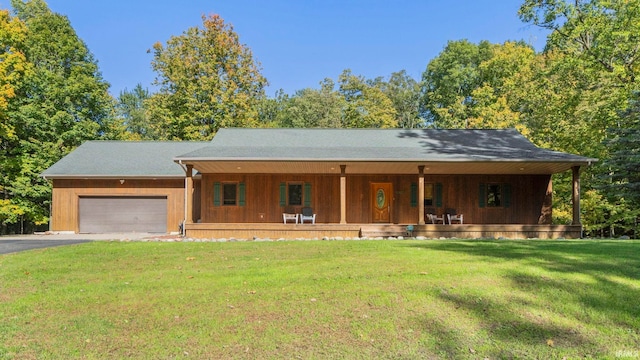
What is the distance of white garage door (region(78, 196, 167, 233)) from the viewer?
18812 millimetres

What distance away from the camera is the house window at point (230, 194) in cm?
1739

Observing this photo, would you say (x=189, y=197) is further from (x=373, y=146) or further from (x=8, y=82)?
(x=8, y=82)

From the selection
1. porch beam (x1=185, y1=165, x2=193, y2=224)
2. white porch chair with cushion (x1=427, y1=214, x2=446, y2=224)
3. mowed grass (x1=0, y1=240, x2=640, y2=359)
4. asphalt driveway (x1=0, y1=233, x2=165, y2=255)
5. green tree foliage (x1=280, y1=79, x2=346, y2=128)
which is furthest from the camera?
green tree foliage (x1=280, y1=79, x2=346, y2=128)

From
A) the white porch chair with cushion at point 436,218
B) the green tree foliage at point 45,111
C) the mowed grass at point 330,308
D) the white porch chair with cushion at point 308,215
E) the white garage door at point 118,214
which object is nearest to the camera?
the mowed grass at point 330,308

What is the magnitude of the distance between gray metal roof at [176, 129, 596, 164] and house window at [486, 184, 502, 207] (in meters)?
1.73

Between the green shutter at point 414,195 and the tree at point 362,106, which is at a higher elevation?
the tree at point 362,106

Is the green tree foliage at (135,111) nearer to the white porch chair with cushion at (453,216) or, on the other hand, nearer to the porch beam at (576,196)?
the white porch chair with cushion at (453,216)

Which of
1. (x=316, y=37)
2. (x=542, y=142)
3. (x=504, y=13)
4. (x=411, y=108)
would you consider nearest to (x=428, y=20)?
(x=504, y=13)

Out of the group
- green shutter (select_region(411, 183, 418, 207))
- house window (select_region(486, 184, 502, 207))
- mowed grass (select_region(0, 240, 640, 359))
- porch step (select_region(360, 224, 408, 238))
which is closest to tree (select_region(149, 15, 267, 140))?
green shutter (select_region(411, 183, 418, 207))

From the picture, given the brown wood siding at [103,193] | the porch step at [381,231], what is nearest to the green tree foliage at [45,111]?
the brown wood siding at [103,193]

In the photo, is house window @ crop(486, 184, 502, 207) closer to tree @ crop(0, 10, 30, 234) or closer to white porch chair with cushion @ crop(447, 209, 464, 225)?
white porch chair with cushion @ crop(447, 209, 464, 225)

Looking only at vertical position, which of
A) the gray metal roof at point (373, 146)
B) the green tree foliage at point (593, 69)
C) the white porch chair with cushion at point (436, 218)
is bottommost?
the white porch chair with cushion at point (436, 218)

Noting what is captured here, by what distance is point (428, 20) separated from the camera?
2589cm

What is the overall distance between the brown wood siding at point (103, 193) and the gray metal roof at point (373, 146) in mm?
3060
